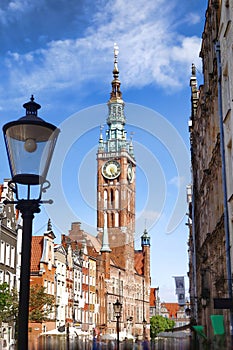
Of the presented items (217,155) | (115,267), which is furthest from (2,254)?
(115,267)

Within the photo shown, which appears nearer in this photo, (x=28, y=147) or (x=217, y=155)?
(x=28, y=147)

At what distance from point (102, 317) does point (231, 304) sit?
2945 inches

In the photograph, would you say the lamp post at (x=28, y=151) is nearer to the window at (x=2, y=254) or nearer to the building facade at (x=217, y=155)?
the building facade at (x=217, y=155)

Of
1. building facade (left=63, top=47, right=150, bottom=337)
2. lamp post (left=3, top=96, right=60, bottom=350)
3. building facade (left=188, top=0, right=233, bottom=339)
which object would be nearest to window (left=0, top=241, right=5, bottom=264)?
building facade (left=188, top=0, right=233, bottom=339)

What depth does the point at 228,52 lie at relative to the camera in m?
17.5

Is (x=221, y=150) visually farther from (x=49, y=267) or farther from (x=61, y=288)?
(x=61, y=288)

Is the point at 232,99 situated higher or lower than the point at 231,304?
higher

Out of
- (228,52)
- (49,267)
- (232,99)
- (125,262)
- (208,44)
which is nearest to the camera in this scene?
(232,99)

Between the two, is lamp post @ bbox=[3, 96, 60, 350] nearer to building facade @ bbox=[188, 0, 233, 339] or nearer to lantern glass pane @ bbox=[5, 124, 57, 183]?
lantern glass pane @ bbox=[5, 124, 57, 183]

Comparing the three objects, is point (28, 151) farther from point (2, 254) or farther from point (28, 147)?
point (2, 254)

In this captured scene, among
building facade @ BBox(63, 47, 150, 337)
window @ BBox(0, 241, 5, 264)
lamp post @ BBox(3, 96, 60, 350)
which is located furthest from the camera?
building facade @ BBox(63, 47, 150, 337)

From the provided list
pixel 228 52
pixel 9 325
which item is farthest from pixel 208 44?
pixel 9 325

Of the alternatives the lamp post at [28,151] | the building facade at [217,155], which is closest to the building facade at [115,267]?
the building facade at [217,155]

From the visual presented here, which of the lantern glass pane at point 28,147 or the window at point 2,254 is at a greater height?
the window at point 2,254
